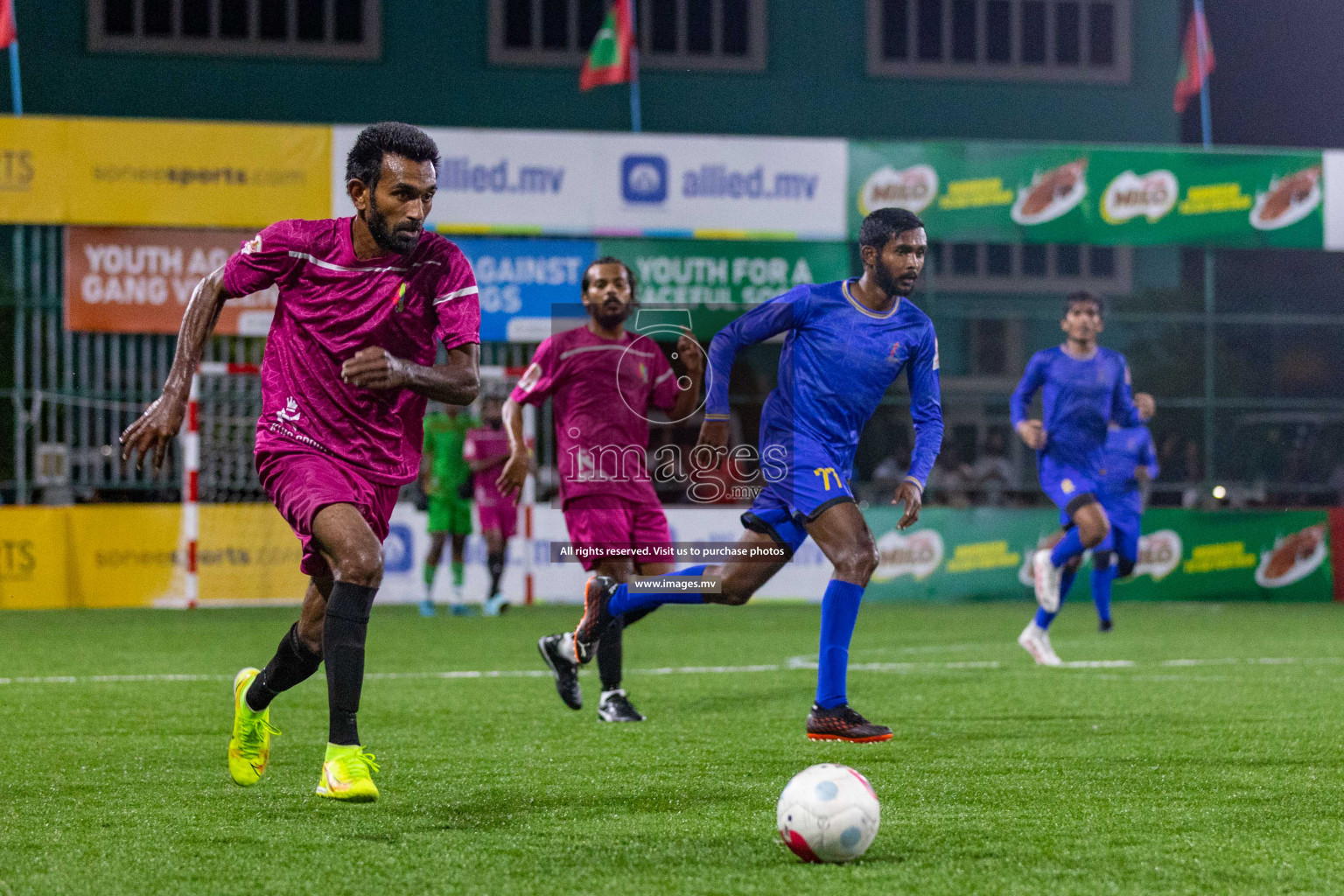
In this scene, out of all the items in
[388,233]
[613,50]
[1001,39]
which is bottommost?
[388,233]

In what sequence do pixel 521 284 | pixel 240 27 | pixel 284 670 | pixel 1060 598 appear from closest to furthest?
pixel 284 670 → pixel 1060 598 → pixel 521 284 → pixel 240 27

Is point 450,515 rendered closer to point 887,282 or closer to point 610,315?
point 610,315

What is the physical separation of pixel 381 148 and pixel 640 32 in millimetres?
17854

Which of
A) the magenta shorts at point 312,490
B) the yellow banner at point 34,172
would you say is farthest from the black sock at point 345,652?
the yellow banner at point 34,172

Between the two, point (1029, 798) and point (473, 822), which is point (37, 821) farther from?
point (1029, 798)

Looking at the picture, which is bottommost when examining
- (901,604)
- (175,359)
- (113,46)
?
(901,604)

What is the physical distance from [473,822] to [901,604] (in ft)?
42.4

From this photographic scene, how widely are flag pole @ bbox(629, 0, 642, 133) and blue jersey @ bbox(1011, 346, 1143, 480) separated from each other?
939 cm

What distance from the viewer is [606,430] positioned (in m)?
7.75

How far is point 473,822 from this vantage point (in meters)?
4.77

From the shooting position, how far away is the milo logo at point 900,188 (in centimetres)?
1730

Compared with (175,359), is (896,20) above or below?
above

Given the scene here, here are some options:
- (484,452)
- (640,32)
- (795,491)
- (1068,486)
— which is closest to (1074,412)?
(1068,486)

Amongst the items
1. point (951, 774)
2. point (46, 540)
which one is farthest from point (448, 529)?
point (951, 774)
